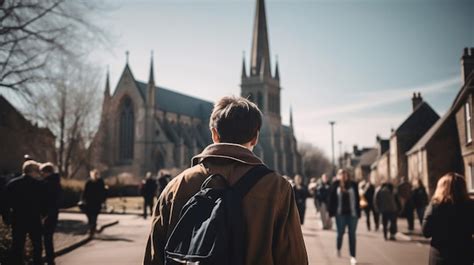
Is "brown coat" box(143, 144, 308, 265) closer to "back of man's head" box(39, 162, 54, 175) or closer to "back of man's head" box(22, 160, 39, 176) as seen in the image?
"back of man's head" box(22, 160, 39, 176)

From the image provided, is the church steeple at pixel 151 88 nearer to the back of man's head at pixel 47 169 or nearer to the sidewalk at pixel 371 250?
the sidewalk at pixel 371 250

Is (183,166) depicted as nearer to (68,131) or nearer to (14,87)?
(68,131)

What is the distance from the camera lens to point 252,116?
9.66ft

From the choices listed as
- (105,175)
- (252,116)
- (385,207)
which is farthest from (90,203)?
(105,175)

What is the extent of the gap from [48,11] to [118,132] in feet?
175

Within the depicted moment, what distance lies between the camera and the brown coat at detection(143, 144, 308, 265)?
2670 millimetres

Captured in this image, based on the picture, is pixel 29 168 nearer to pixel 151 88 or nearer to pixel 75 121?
pixel 75 121

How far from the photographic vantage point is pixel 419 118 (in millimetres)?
34062

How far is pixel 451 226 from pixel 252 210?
3824 mm

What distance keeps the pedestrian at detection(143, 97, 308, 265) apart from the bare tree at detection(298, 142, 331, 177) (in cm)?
11565

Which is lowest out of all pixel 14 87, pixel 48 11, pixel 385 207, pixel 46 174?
pixel 385 207

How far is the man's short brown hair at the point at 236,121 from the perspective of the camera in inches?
115

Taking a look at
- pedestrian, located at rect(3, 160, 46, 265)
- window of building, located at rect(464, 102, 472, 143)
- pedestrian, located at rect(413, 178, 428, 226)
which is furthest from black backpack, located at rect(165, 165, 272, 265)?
window of building, located at rect(464, 102, 472, 143)

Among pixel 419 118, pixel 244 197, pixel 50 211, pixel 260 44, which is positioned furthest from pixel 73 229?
pixel 260 44
